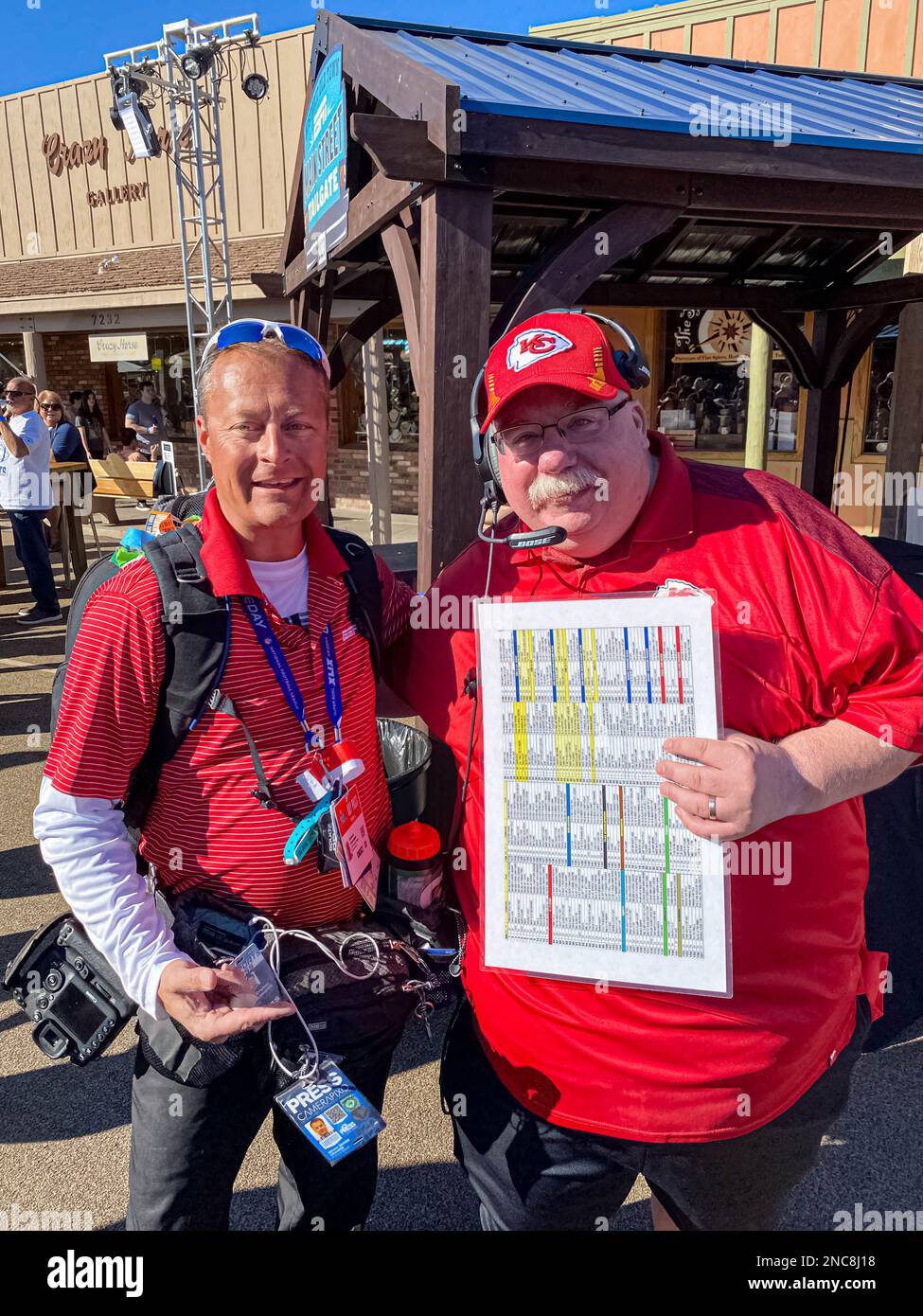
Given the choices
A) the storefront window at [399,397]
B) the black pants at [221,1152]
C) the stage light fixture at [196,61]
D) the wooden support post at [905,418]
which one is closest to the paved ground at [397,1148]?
the black pants at [221,1152]

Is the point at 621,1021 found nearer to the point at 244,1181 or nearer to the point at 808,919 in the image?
the point at 808,919

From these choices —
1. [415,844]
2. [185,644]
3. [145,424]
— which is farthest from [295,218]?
[145,424]

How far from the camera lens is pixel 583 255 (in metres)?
3.10

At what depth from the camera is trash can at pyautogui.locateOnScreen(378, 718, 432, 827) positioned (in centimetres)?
286

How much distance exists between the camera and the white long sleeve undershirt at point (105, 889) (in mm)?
1477

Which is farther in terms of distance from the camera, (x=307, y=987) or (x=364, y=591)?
(x=364, y=591)

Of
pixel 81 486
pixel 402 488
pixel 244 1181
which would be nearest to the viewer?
pixel 244 1181

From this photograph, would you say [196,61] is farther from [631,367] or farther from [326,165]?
[631,367]

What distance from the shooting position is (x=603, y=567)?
152 centimetres

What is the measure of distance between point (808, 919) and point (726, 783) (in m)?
0.34

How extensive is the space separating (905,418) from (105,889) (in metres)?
7.68

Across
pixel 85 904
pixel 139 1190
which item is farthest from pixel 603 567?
pixel 139 1190
